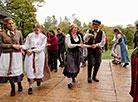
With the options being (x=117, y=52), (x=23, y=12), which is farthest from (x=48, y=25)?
(x=117, y=52)

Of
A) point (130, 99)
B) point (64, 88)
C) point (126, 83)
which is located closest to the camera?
point (130, 99)

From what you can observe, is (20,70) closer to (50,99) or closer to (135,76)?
(50,99)

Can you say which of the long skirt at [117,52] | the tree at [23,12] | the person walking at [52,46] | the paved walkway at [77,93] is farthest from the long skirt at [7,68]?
the tree at [23,12]

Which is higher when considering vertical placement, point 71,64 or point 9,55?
point 9,55

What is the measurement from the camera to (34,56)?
11.4 ft

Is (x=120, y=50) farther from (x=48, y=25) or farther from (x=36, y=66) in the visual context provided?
(x=48, y=25)

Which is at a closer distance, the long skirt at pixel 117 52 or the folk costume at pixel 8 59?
the folk costume at pixel 8 59

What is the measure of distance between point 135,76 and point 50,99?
70.3 inches

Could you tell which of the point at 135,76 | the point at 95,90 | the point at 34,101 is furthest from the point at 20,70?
the point at 135,76

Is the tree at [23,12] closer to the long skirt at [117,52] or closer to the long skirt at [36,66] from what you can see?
the long skirt at [117,52]

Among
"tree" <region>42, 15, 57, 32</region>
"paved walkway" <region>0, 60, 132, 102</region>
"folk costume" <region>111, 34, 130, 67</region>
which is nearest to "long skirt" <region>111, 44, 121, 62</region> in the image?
"folk costume" <region>111, 34, 130, 67</region>

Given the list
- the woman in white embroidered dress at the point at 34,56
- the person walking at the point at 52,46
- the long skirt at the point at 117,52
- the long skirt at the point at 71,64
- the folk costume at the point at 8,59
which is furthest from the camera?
the long skirt at the point at 117,52

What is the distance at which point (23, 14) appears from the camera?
17.3m

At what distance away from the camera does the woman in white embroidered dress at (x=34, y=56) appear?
344 centimetres
